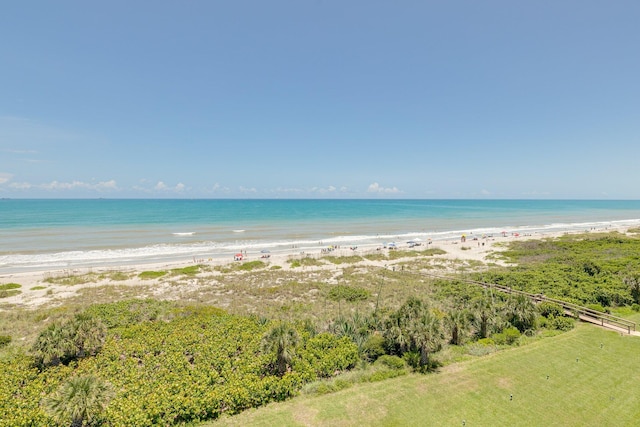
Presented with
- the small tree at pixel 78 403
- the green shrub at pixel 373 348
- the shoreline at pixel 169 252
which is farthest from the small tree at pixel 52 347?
the shoreline at pixel 169 252

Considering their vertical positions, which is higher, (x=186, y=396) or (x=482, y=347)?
(x=186, y=396)

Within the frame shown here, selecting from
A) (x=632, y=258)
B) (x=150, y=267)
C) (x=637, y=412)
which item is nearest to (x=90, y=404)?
(x=637, y=412)

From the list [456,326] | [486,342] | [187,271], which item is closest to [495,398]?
[456,326]

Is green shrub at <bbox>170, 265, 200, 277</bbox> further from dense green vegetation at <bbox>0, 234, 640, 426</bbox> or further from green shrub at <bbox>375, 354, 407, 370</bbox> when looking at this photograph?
green shrub at <bbox>375, 354, 407, 370</bbox>

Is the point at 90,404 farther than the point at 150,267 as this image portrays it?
No

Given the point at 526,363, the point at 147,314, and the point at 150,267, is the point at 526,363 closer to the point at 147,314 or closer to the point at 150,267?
the point at 147,314

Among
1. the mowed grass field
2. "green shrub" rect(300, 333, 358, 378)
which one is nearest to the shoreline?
"green shrub" rect(300, 333, 358, 378)
